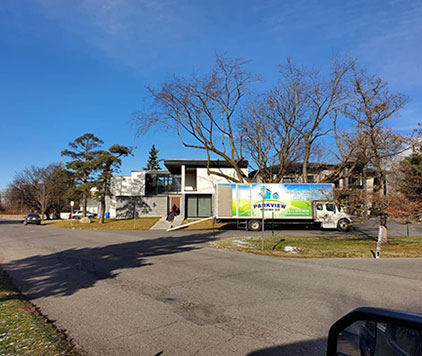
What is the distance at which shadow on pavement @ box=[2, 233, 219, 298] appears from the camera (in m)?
7.61

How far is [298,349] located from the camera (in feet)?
13.4

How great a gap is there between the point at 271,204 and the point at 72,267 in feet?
55.0

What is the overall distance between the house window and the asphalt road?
78.9 feet

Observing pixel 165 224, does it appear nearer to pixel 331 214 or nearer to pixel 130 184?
pixel 331 214

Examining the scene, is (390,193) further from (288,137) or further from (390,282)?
(288,137)

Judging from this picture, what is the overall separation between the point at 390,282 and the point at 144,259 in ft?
24.8

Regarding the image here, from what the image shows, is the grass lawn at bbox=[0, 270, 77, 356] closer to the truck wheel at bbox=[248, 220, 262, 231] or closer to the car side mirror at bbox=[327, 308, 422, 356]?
the car side mirror at bbox=[327, 308, 422, 356]

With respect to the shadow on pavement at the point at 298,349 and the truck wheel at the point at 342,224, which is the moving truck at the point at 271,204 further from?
the shadow on pavement at the point at 298,349

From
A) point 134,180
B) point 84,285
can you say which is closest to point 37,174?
point 134,180

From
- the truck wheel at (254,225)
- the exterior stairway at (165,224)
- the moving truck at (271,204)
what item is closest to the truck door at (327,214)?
the moving truck at (271,204)

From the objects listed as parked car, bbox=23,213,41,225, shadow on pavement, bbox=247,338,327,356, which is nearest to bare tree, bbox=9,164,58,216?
parked car, bbox=23,213,41,225

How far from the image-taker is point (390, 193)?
14305 millimetres

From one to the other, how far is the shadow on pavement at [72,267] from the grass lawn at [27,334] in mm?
1464

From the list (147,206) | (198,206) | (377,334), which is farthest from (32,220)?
(377,334)
